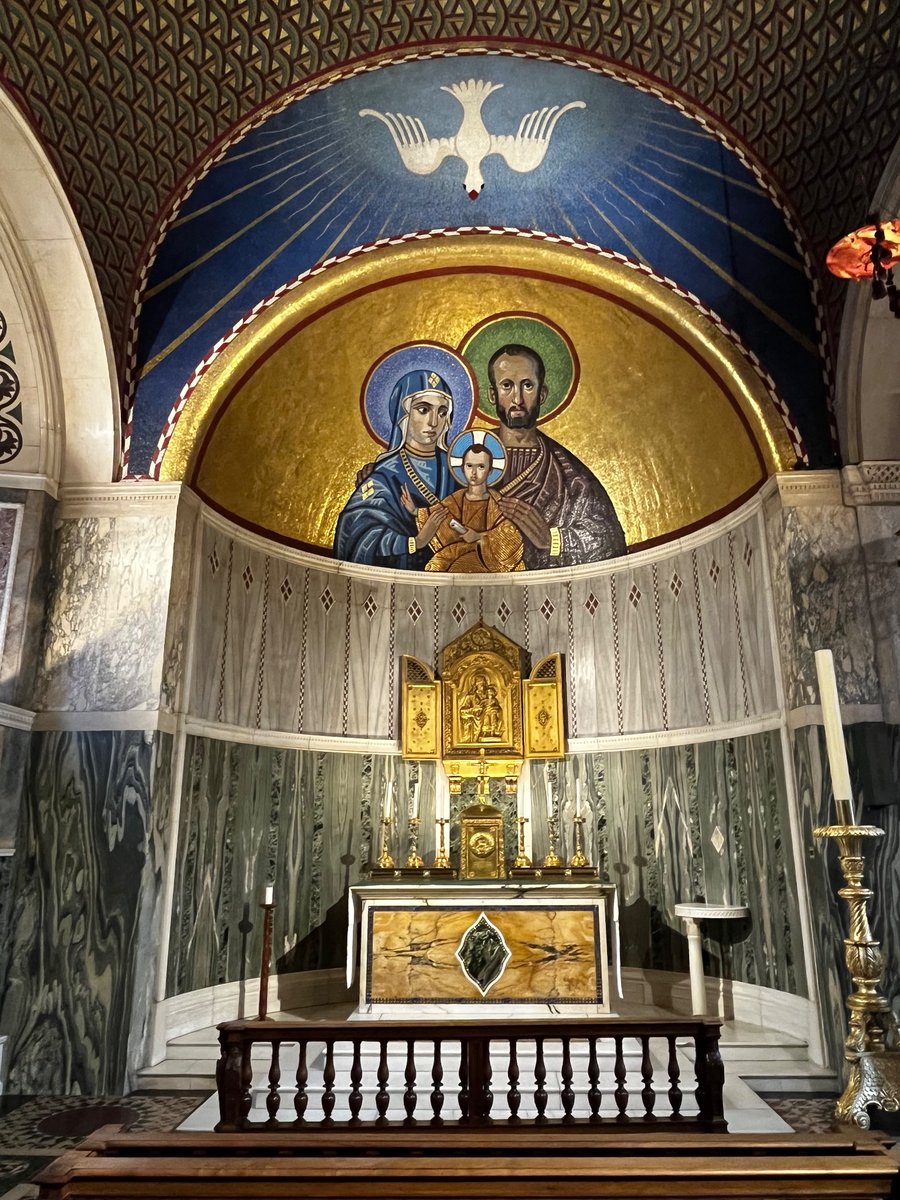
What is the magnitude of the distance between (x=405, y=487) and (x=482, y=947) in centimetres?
567

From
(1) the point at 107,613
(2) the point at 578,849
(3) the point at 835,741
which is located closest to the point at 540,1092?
(3) the point at 835,741

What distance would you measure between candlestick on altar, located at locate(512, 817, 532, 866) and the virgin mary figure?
11.0ft

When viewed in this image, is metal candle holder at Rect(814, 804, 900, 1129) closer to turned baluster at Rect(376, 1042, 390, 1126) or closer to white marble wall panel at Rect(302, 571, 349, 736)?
turned baluster at Rect(376, 1042, 390, 1126)

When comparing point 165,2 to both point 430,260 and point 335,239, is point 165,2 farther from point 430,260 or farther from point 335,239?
point 430,260

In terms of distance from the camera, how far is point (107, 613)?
777 centimetres

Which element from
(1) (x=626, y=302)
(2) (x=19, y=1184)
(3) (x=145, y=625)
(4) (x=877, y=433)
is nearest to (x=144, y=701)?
(3) (x=145, y=625)

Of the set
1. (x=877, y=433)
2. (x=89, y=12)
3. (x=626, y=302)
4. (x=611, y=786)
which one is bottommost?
(x=611, y=786)

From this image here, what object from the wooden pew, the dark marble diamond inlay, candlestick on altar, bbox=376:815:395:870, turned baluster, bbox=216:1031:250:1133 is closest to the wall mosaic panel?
candlestick on altar, bbox=376:815:395:870

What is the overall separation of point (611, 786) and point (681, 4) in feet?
24.9

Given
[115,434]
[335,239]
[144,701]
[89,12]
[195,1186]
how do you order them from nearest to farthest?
[195,1186] < [89,12] < [144,701] < [115,434] < [335,239]

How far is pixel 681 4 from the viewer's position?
23.1 feet

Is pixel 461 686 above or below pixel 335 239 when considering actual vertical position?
below

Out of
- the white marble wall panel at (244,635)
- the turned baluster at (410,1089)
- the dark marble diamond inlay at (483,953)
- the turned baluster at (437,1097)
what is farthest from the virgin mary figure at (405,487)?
the turned baluster at (437,1097)

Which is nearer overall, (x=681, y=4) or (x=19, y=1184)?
(x=19, y=1184)
